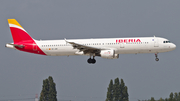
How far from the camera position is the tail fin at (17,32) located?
2928 inches

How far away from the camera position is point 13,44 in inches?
2867

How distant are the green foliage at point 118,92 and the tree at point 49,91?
72.6ft

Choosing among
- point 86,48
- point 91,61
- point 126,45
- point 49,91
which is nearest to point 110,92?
point 49,91

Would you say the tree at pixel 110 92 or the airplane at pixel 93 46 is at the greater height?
the airplane at pixel 93 46

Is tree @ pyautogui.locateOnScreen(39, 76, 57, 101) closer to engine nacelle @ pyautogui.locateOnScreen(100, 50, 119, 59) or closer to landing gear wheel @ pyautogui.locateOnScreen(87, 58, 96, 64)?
landing gear wheel @ pyautogui.locateOnScreen(87, 58, 96, 64)

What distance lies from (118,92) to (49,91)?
91.5ft

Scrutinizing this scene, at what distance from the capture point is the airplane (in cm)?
6850

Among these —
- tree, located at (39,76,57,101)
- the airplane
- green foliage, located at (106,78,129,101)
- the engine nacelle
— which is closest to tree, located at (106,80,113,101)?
green foliage, located at (106,78,129,101)

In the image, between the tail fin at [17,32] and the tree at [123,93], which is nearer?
the tail fin at [17,32]

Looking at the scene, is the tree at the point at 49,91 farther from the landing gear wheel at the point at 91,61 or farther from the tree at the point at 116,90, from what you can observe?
the landing gear wheel at the point at 91,61

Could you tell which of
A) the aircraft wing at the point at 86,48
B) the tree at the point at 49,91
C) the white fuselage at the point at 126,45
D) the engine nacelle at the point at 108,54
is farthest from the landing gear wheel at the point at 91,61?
the tree at the point at 49,91

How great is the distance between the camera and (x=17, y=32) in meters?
75.1

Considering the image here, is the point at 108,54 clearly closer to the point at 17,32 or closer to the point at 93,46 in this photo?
the point at 93,46

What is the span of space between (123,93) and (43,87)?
3258 centimetres
